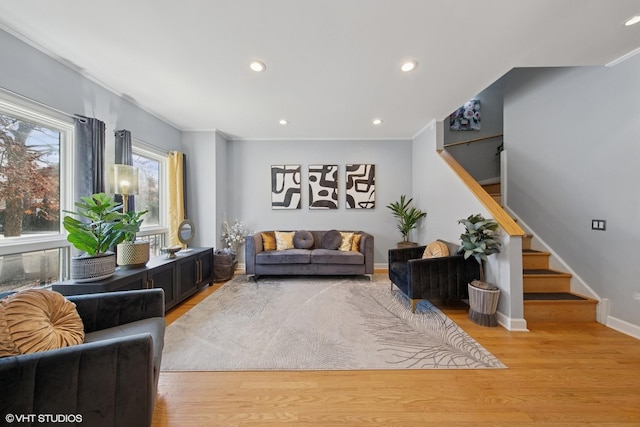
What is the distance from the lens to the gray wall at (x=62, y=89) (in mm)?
1766

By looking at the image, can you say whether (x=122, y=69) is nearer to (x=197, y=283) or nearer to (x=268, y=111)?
(x=268, y=111)

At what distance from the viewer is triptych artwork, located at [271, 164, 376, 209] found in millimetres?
4391

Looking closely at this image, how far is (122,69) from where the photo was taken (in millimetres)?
2205

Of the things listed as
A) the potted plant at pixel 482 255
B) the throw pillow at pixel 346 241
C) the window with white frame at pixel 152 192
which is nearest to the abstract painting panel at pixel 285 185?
the throw pillow at pixel 346 241

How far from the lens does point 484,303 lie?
226 cm

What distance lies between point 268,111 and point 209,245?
251cm

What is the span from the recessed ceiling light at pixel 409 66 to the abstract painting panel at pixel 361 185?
7.46 feet

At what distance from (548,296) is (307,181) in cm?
381

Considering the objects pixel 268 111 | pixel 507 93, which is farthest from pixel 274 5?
pixel 507 93

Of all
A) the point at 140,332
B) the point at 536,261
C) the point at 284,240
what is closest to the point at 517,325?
the point at 536,261

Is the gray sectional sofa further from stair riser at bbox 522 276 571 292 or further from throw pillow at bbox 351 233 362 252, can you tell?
stair riser at bbox 522 276 571 292

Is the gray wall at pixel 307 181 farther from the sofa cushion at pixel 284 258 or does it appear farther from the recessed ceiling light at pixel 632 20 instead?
the recessed ceiling light at pixel 632 20

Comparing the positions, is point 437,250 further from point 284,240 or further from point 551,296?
point 284,240

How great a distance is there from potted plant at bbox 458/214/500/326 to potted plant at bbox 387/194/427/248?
1518 mm
